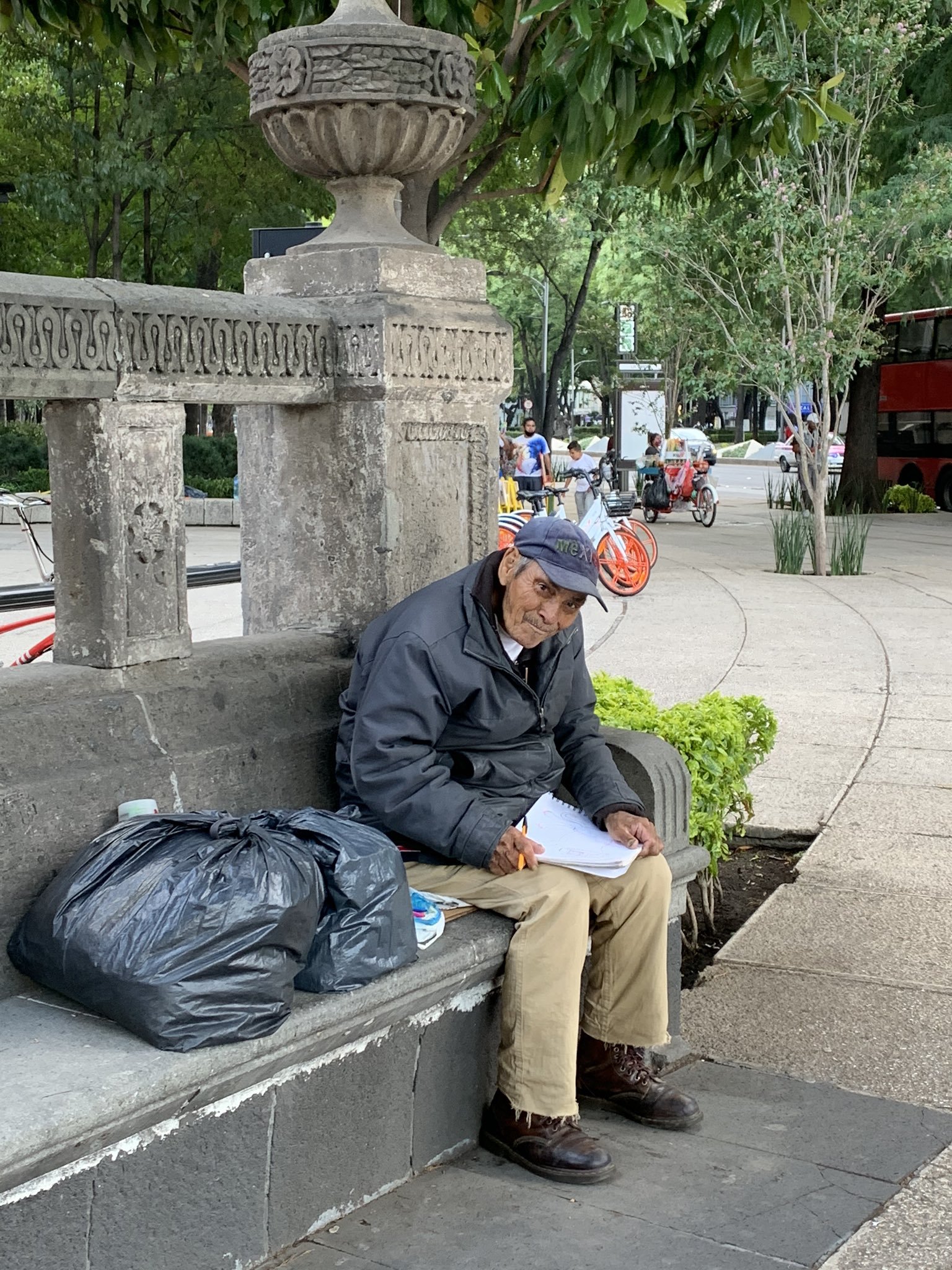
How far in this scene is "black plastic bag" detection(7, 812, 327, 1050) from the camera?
2.76 metres

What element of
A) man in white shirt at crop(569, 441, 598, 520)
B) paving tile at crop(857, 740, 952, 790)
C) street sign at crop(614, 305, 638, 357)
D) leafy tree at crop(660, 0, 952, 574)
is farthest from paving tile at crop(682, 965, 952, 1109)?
street sign at crop(614, 305, 638, 357)

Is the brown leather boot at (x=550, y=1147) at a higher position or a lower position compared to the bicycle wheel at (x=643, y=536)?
lower

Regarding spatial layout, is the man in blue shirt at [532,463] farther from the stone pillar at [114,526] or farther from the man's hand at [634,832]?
the stone pillar at [114,526]

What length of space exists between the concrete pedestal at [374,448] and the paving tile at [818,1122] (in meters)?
1.57

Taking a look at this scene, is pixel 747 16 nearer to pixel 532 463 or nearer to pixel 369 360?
pixel 369 360

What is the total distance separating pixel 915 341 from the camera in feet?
92.0

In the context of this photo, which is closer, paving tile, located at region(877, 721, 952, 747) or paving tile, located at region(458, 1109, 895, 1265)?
paving tile, located at region(458, 1109, 895, 1265)

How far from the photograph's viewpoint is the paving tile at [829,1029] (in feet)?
13.1

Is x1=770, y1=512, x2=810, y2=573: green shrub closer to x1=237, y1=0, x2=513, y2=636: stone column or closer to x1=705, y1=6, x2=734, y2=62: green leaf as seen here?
x1=705, y1=6, x2=734, y2=62: green leaf

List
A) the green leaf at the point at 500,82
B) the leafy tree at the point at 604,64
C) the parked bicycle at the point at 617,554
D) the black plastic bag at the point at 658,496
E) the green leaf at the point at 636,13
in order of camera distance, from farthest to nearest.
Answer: the black plastic bag at the point at 658,496, the parked bicycle at the point at 617,554, the green leaf at the point at 500,82, the leafy tree at the point at 604,64, the green leaf at the point at 636,13

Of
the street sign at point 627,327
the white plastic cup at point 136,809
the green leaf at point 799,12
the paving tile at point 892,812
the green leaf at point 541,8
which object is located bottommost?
the paving tile at point 892,812

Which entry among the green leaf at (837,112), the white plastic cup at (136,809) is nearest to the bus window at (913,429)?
the green leaf at (837,112)

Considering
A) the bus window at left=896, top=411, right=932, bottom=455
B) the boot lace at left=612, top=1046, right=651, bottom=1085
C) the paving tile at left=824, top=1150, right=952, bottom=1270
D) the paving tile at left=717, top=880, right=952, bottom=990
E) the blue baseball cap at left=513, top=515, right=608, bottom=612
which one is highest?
the bus window at left=896, top=411, right=932, bottom=455

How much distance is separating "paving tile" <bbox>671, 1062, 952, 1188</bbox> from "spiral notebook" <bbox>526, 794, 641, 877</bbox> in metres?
0.70
